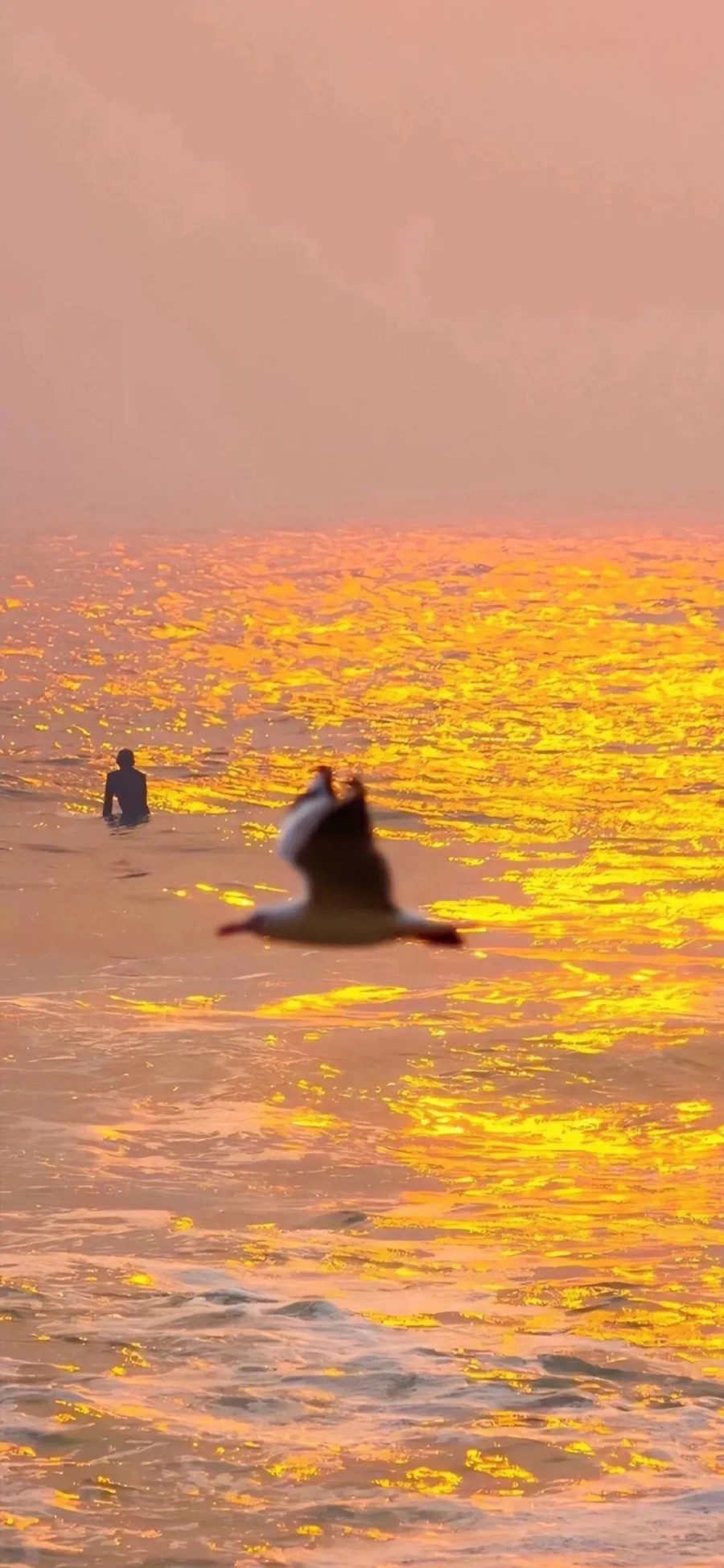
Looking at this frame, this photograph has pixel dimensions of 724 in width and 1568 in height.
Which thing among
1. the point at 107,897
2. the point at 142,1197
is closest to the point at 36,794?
the point at 107,897

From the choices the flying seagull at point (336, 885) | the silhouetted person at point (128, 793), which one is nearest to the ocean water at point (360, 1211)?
the silhouetted person at point (128, 793)

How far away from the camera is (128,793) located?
182 feet

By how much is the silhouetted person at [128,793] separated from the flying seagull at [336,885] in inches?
1548

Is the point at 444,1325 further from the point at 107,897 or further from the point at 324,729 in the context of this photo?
the point at 324,729

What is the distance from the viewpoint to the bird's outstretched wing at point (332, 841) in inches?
418

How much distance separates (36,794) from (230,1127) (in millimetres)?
28369

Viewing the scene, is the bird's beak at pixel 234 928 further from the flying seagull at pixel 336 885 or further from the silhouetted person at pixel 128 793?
the silhouetted person at pixel 128 793

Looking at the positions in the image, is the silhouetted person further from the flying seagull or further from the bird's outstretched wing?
the bird's outstretched wing

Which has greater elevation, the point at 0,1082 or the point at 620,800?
the point at 620,800

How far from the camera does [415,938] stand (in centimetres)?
1096

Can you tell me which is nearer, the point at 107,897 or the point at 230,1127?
the point at 230,1127

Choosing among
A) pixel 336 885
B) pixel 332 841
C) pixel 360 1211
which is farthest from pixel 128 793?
pixel 332 841

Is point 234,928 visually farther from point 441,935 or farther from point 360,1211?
point 360,1211

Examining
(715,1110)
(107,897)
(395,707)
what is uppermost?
(395,707)
